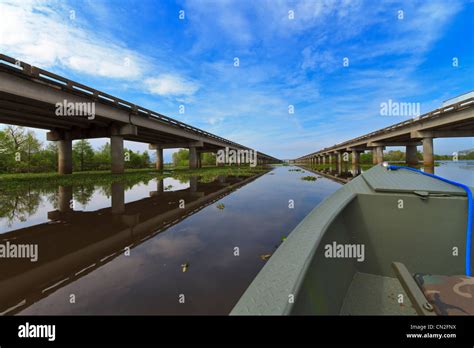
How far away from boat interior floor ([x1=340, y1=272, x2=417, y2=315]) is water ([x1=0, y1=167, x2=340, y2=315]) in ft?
4.08

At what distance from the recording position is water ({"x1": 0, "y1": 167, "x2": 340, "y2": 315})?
2.20 metres

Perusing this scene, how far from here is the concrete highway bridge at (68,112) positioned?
36.6 ft

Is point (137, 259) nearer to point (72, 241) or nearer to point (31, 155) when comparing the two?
point (72, 241)

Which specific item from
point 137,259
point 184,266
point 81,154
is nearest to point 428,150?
point 184,266

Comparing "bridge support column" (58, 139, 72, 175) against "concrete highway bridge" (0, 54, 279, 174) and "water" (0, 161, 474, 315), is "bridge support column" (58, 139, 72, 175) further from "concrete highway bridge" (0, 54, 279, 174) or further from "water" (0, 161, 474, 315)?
"water" (0, 161, 474, 315)

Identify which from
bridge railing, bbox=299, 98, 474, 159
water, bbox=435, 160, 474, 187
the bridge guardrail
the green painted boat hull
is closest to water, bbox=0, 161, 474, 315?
the green painted boat hull

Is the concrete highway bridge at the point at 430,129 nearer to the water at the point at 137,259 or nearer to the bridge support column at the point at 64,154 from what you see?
the water at the point at 137,259

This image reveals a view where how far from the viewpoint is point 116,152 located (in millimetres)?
20172

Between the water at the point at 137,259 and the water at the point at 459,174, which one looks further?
the water at the point at 459,174

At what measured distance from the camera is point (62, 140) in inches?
876

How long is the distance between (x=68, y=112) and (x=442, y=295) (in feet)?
66.7

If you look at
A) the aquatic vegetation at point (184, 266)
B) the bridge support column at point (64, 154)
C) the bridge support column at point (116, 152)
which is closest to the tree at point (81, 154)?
the bridge support column at point (64, 154)

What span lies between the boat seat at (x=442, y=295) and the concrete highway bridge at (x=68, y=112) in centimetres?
1776
